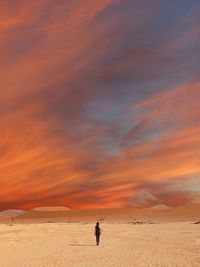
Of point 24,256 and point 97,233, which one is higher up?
point 97,233

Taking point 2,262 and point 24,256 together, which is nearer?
point 2,262

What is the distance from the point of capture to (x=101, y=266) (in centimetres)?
2733

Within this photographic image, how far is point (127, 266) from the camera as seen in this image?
89.3 feet

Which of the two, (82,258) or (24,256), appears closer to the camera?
(82,258)

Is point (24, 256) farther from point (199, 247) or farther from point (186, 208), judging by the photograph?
point (186, 208)

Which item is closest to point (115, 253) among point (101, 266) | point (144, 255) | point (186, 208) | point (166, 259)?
point (144, 255)

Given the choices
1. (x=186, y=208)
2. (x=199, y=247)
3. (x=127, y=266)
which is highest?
(x=186, y=208)

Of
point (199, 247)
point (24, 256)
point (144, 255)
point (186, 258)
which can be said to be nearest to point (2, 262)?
point (24, 256)

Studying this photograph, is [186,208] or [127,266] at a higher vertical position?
[186,208]

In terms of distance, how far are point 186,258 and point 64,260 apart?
7910 mm

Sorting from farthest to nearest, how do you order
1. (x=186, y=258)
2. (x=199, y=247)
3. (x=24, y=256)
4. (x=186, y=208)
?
(x=186, y=208), (x=199, y=247), (x=24, y=256), (x=186, y=258)

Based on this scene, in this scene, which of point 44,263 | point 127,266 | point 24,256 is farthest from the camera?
point 24,256

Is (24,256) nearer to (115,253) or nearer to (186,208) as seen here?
(115,253)

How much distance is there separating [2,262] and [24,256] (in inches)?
129
